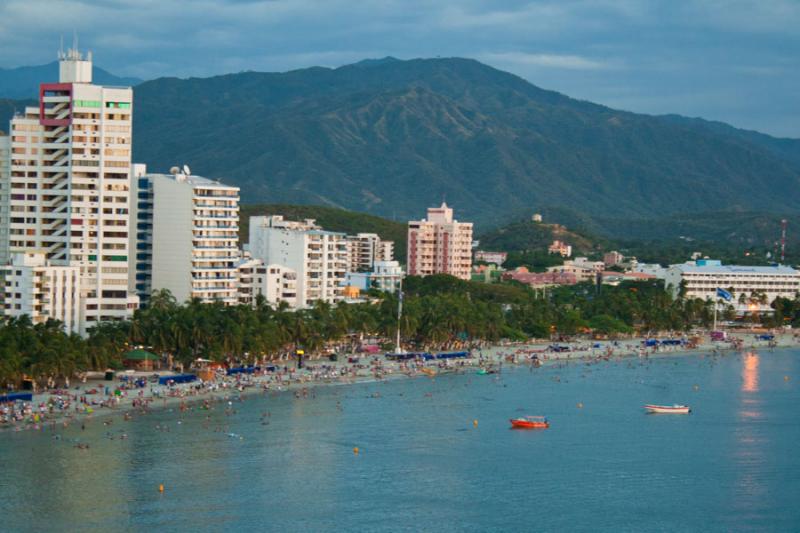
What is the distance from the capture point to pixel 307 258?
4835 inches

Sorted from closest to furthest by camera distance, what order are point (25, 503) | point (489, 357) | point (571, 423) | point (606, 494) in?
1. point (25, 503)
2. point (606, 494)
3. point (571, 423)
4. point (489, 357)

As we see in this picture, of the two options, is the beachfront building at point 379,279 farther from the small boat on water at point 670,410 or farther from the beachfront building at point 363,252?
the small boat on water at point 670,410

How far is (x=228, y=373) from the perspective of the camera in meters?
94.8

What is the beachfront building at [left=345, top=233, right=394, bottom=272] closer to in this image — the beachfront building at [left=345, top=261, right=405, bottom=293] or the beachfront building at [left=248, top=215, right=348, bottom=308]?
the beachfront building at [left=345, top=261, right=405, bottom=293]

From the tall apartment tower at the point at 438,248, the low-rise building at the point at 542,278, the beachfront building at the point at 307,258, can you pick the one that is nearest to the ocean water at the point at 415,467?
the beachfront building at the point at 307,258

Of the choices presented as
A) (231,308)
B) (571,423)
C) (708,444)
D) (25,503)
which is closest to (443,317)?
(231,308)

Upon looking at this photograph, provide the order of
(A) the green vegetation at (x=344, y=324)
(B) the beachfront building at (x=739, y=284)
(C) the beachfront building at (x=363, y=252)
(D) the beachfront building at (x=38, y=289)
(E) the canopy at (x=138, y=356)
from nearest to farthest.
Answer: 1. (A) the green vegetation at (x=344, y=324)
2. (D) the beachfront building at (x=38, y=289)
3. (E) the canopy at (x=138, y=356)
4. (B) the beachfront building at (x=739, y=284)
5. (C) the beachfront building at (x=363, y=252)

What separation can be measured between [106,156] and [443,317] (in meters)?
34.6

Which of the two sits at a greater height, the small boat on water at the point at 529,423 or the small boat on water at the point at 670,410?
the small boat on water at the point at 670,410

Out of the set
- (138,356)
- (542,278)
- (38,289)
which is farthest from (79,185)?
(542,278)

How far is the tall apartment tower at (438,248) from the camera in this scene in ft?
551

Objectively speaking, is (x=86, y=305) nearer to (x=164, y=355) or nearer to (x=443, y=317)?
(x=164, y=355)

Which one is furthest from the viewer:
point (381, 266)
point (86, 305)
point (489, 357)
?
point (381, 266)

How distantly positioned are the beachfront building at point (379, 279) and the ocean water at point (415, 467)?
167 feet
